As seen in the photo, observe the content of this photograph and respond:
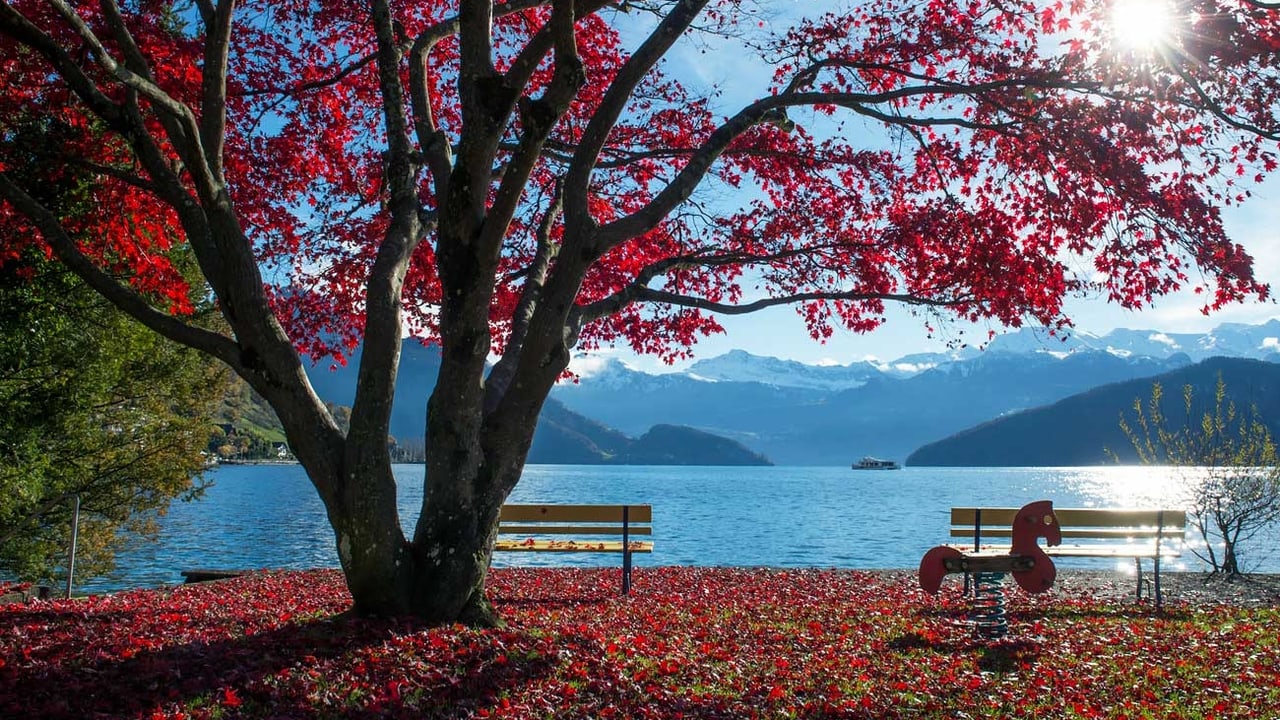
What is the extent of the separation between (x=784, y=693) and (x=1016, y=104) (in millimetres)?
6438

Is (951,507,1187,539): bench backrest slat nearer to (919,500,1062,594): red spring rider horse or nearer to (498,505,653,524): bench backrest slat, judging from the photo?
(919,500,1062,594): red spring rider horse

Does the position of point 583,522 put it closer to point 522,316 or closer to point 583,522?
point 583,522

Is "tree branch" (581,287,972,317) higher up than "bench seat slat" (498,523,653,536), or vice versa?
"tree branch" (581,287,972,317)

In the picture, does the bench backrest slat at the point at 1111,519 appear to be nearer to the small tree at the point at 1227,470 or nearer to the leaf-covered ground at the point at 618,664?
the leaf-covered ground at the point at 618,664

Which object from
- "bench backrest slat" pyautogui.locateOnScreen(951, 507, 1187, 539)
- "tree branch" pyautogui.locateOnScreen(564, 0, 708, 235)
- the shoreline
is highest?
"tree branch" pyautogui.locateOnScreen(564, 0, 708, 235)

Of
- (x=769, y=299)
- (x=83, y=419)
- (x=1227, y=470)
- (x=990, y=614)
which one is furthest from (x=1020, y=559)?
(x=83, y=419)

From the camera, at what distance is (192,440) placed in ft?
67.6

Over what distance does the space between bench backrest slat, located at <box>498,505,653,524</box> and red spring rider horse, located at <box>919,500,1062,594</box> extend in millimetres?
4417

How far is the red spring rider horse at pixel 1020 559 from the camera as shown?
9008mm

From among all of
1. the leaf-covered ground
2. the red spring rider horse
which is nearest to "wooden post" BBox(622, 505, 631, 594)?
the leaf-covered ground

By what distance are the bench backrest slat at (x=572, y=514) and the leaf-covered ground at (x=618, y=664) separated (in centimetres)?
259

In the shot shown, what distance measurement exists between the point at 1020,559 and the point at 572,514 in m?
6.20

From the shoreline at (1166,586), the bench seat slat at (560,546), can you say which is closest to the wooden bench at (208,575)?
the shoreline at (1166,586)

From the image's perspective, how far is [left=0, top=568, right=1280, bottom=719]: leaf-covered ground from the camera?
17.8 ft
